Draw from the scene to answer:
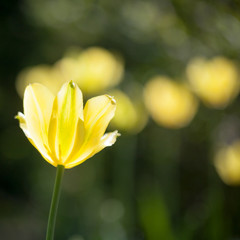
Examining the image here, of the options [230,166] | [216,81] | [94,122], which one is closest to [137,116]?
[216,81]

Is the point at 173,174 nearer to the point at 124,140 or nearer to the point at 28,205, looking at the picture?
the point at 124,140

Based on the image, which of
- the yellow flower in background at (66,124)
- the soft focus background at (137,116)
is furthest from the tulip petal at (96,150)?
the soft focus background at (137,116)

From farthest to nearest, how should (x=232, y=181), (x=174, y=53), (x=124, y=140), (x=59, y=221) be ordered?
(x=174, y=53) < (x=124, y=140) < (x=59, y=221) < (x=232, y=181)

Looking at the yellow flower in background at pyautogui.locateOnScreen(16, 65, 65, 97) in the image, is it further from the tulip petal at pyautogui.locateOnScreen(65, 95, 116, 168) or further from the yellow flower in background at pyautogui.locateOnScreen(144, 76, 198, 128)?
the tulip petal at pyautogui.locateOnScreen(65, 95, 116, 168)

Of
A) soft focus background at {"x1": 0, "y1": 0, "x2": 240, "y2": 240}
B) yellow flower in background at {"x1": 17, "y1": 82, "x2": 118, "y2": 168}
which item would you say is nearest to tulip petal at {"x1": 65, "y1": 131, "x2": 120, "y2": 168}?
yellow flower in background at {"x1": 17, "y1": 82, "x2": 118, "y2": 168}

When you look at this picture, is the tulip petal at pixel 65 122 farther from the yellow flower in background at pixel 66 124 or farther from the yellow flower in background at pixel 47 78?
the yellow flower in background at pixel 47 78

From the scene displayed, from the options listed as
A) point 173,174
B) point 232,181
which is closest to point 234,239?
point 232,181

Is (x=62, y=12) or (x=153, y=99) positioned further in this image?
(x=62, y=12)
